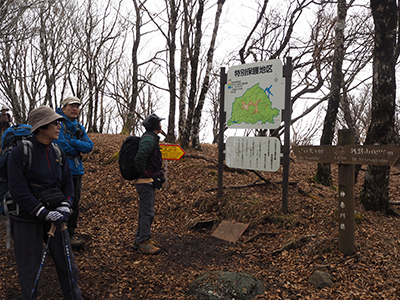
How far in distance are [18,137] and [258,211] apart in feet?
14.5

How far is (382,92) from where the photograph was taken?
19.9ft

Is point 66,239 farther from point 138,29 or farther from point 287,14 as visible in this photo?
point 138,29

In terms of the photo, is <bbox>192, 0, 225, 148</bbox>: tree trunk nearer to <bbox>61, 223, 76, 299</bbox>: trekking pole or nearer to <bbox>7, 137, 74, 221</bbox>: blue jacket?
<bbox>7, 137, 74, 221</bbox>: blue jacket

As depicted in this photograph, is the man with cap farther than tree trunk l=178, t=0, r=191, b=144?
No

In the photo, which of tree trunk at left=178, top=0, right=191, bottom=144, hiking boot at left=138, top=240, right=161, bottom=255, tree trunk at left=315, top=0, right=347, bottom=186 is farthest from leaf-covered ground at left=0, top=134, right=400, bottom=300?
tree trunk at left=178, top=0, right=191, bottom=144

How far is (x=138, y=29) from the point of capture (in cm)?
1598

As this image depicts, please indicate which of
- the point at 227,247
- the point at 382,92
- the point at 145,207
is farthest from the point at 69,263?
the point at 382,92

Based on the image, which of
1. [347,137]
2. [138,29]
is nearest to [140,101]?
[138,29]

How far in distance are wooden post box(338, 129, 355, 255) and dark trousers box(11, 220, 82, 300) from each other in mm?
3352

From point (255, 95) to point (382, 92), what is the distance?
8.05ft

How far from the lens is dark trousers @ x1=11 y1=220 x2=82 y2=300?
A: 287 centimetres

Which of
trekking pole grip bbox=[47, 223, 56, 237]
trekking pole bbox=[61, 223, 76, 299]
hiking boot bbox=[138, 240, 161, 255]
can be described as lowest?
hiking boot bbox=[138, 240, 161, 255]

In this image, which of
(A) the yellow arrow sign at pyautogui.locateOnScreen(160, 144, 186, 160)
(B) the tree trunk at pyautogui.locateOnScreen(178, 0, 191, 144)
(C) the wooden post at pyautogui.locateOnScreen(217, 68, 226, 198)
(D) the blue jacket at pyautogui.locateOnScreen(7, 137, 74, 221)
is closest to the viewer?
(D) the blue jacket at pyautogui.locateOnScreen(7, 137, 74, 221)

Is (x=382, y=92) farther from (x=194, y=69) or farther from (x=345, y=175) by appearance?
(x=194, y=69)
